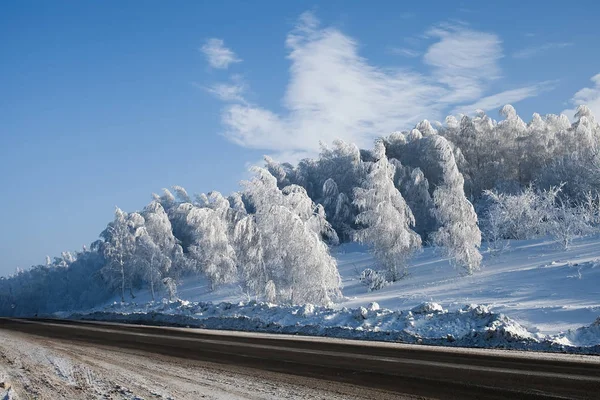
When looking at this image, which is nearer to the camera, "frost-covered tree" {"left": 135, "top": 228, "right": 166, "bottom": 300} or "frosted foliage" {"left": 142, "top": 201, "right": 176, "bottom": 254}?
"frost-covered tree" {"left": 135, "top": 228, "right": 166, "bottom": 300}

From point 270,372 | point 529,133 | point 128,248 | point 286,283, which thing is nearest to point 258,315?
point 286,283

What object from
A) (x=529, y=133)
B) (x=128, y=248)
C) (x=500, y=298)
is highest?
(x=529, y=133)

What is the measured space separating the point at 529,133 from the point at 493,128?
5.15m

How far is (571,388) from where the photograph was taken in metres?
6.37

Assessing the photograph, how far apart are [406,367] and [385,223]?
87.1 ft

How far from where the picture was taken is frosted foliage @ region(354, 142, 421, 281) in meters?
34.6

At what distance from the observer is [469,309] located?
49.9ft

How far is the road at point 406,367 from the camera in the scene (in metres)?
6.58

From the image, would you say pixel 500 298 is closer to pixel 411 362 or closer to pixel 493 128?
pixel 411 362

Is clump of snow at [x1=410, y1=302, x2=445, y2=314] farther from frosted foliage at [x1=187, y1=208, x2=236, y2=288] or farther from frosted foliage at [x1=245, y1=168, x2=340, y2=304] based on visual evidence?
frosted foliage at [x1=187, y1=208, x2=236, y2=288]

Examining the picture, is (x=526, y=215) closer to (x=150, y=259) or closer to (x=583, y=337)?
(x=583, y=337)

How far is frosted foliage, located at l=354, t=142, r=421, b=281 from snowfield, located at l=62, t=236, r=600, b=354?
173cm

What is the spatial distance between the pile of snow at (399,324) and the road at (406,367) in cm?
179

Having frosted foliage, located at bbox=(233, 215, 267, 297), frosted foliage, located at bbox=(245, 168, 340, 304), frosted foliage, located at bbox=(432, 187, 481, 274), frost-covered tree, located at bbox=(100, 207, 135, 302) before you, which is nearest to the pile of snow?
frosted foliage, located at bbox=(245, 168, 340, 304)
